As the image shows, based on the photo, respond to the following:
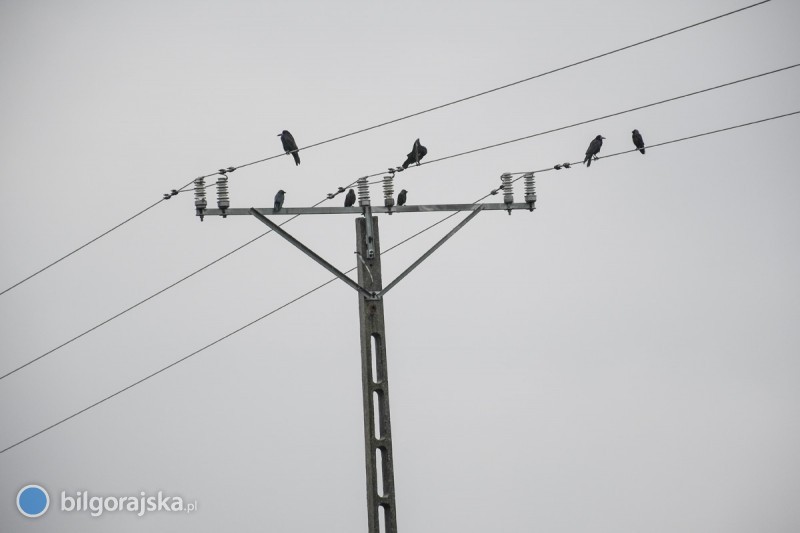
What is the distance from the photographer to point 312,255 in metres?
16.9

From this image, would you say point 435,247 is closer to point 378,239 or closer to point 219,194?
point 378,239

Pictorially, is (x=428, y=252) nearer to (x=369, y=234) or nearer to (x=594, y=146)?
(x=369, y=234)

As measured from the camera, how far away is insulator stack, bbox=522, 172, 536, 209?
741 inches

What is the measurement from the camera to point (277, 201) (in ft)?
68.5

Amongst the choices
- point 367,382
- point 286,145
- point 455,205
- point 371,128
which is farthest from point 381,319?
point 286,145

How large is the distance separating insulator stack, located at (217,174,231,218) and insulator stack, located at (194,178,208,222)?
20 centimetres

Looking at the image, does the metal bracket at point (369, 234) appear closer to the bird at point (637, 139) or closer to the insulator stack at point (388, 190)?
the insulator stack at point (388, 190)

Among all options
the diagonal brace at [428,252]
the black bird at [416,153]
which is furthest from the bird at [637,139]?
the diagonal brace at [428,252]

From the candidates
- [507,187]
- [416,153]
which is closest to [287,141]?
[416,153]

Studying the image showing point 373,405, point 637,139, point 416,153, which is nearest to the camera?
point 373,405

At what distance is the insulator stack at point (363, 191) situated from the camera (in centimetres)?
1744

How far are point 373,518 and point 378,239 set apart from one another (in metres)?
3.31

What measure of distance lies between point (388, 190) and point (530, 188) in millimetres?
2042

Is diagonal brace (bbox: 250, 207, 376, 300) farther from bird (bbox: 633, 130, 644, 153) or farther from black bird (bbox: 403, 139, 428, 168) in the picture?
bird (bbox: 633, 130, 644, 153)
